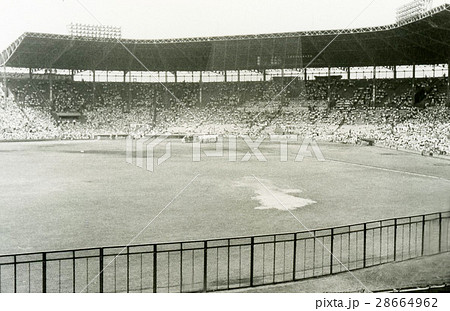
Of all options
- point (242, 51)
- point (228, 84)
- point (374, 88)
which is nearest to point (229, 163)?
point (242, 51)

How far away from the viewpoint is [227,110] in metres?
76.4

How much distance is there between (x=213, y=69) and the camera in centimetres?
8112

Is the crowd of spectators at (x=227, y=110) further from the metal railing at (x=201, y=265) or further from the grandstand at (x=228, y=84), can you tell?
the metal railing at (x=201, y=265)

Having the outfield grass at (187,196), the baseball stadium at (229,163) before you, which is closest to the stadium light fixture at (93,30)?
the baseball stadium at (229,163)

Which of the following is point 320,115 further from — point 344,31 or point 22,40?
point 22,40

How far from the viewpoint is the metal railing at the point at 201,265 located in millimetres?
11727

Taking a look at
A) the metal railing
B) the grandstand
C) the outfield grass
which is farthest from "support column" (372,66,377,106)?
the metal railing

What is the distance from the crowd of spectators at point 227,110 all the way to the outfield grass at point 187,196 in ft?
77.0

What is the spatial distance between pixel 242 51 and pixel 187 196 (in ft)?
172

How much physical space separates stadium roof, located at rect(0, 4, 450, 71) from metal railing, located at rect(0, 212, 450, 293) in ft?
150

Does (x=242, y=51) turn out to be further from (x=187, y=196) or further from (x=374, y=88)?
(x=187, y=196)
